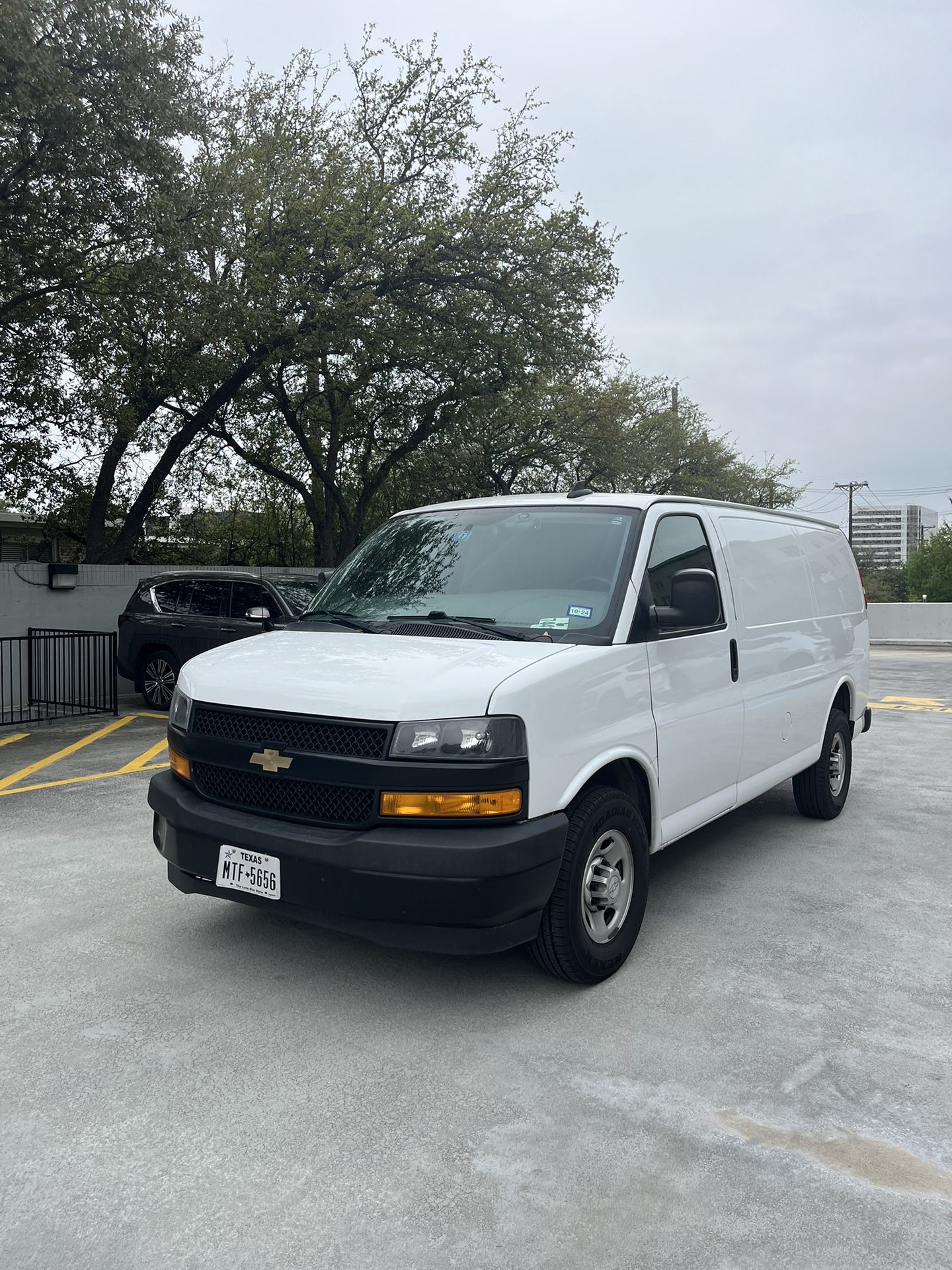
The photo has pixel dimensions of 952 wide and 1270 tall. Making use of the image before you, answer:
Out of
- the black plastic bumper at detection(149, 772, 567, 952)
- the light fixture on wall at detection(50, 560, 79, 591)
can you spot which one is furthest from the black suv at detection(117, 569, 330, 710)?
the black plastic bumper at detection(149, 772, 567, 952)

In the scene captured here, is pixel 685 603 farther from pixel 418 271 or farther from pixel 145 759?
pixel 418 271

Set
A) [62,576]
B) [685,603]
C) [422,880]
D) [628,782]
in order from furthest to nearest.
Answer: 1. [62,576]
2. [685,603]
3. [628,782]
4. [422,880]

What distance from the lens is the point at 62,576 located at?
1436 cm

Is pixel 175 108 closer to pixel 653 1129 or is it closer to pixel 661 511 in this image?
pixel 661 511

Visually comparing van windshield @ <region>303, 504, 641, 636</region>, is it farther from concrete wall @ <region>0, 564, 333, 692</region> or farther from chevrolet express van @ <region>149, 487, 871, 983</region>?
concrete wall @ <region>0, 564, 333, 692</region>

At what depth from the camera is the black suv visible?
41.5ft

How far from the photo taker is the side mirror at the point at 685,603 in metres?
4.36

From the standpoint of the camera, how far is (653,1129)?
9.80 ft

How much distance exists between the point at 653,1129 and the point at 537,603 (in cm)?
216

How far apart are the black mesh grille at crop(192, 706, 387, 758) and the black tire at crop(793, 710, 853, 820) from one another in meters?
4.09

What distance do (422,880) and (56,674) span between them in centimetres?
1133

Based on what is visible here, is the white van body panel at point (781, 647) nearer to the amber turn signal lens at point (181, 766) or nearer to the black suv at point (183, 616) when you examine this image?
the amber turn signal lens at point (181, 766)

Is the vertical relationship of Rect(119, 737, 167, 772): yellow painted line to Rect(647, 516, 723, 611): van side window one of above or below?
below

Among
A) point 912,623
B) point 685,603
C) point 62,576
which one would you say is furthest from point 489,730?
point 912,623
